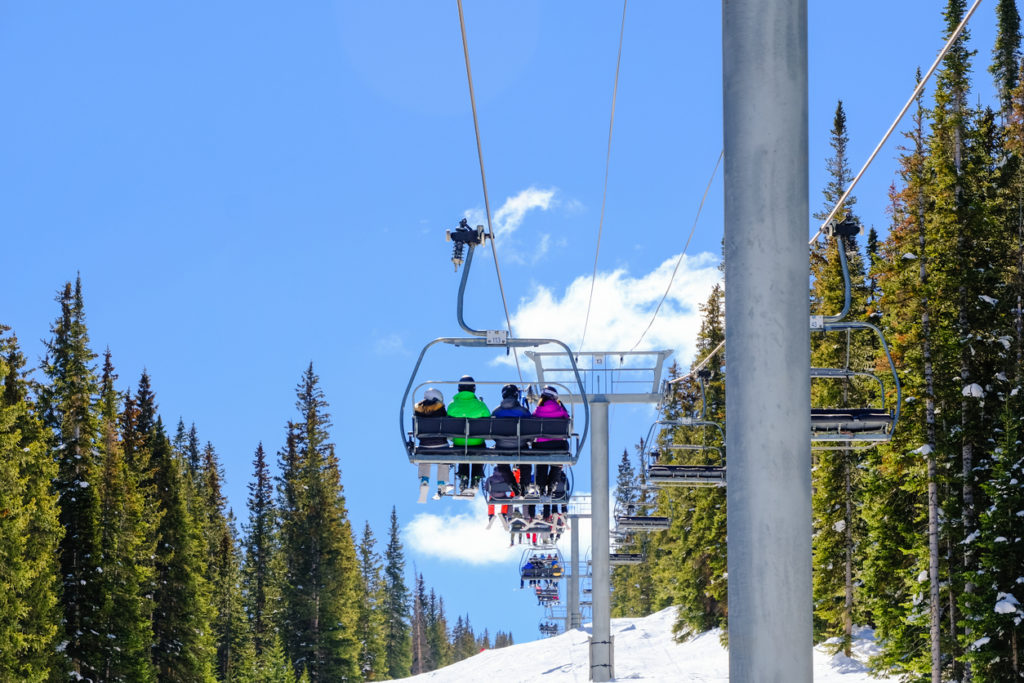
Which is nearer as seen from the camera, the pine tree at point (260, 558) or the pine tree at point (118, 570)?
the pine tree at point (118, 570)

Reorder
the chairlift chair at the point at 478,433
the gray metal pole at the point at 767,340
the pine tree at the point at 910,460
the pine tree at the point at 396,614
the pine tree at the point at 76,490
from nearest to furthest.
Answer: the gray metal pole at the point at 767,340 < the chairlift chair at the point at 478,433 < the pine tree at the point at 910,460 < the pine tree at the point at 76,490 < the pine tree at the point at 396,614

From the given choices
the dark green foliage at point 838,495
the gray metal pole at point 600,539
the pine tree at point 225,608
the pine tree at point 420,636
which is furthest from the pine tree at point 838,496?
the pine tree at point 420,636

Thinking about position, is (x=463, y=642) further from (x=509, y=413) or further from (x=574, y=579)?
(x=509, y=413)

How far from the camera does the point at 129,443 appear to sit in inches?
2072

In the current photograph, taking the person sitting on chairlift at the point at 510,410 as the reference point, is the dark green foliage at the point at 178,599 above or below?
below

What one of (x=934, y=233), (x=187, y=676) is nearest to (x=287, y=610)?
(x=187, y=676)

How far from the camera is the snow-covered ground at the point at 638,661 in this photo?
36.2 metres

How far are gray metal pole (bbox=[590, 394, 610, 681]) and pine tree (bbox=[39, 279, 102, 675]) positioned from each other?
22.4 metres

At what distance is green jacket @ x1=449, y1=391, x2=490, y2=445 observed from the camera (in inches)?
570

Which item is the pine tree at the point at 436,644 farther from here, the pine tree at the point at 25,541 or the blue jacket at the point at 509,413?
the blue jacket at the point at 509,413

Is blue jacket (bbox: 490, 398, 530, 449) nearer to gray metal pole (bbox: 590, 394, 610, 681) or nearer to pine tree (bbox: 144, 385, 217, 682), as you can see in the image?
gray metal pole (bbox: 590, 394, 610, 681)

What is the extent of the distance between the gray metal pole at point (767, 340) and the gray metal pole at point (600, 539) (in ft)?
76.3

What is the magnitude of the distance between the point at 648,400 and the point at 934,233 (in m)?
8.21

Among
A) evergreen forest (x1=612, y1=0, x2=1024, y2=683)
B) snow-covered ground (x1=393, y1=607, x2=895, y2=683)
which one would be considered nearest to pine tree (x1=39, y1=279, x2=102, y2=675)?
snow-covered ground (x1=393, y1=607, x2=895, y2=683)
